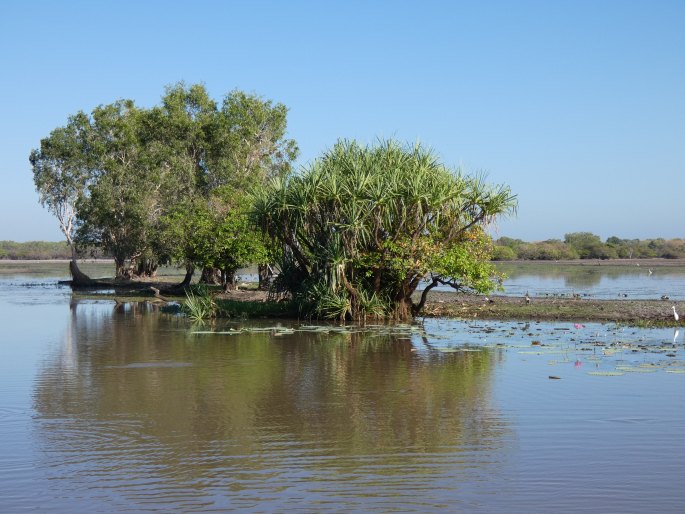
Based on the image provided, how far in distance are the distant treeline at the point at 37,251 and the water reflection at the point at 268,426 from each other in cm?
11701

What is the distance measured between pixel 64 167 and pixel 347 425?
1602 inches

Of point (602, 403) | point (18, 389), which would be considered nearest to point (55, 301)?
point (18, 389)

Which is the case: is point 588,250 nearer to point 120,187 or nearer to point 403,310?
point 120,187

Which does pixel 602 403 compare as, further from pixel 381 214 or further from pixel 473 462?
pixel 381 214

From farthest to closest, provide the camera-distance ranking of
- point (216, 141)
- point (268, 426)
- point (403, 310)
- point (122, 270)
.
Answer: point (122, 270) < point (216, 141) < point (403, 310) < point (268, 426)

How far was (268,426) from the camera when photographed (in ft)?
34.4

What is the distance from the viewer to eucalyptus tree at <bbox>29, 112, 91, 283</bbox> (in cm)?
4662

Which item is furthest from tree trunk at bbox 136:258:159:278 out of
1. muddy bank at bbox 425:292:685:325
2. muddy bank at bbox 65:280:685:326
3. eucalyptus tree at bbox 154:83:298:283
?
muddy bank at bbox 425:292:685:325

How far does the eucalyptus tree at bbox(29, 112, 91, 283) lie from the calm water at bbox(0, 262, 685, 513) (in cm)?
2910

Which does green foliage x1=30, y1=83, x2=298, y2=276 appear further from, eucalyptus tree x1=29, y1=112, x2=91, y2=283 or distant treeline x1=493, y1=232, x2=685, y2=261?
distant treeline x1=493, y1=232, x2=685, y2=261

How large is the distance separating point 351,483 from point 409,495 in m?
0.66

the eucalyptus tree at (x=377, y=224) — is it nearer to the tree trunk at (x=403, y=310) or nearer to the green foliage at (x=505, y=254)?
the tree trunk at (x=403, y=310)

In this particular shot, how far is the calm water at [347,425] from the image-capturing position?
7.66 meters

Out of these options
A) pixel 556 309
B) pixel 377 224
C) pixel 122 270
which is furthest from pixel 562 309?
pixel 122 270
